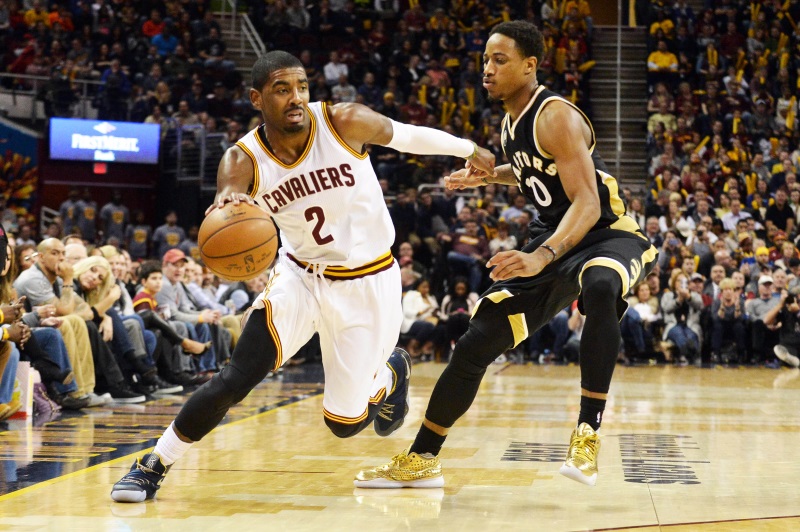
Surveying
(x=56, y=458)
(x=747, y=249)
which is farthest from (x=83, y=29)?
(x=56, y=458)

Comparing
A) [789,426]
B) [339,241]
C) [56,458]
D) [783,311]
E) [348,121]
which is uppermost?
[348,121]

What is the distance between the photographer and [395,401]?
5.51 meters

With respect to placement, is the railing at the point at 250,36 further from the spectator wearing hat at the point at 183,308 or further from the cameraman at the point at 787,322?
the cameraman at the point at 787,322

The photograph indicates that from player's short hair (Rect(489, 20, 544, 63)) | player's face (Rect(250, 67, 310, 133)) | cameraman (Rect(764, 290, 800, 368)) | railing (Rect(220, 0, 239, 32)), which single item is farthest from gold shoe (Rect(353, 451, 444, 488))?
railing (Rect(220, 0, 239, 32))

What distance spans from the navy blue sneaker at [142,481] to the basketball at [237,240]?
0.88m

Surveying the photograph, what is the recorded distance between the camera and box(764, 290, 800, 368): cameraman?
14.4 metres

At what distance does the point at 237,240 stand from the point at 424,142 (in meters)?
1.22

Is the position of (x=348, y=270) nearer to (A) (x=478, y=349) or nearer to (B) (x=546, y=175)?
(A) (x=478, y=349)

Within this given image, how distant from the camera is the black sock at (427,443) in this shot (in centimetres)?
502

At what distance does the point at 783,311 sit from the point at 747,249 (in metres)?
1.82

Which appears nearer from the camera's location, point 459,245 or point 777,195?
point 459,245

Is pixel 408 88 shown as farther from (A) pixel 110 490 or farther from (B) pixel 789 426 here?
(A) pixel 110 490

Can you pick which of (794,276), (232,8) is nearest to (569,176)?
(794,276)

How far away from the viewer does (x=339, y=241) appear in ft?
16.0
